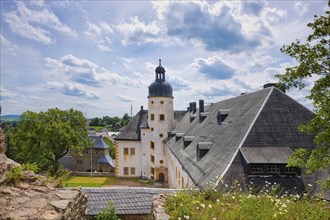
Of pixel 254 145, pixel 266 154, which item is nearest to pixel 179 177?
pixel 254 145

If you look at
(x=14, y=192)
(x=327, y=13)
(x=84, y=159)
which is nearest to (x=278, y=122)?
(x=327, y=13)

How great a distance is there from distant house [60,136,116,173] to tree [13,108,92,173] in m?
15.5

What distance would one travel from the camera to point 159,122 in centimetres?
3256

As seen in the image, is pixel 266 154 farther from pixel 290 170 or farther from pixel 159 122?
pixel 159 122

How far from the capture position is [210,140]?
17438 millimetres

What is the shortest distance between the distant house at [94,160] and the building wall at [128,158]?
12.2 m

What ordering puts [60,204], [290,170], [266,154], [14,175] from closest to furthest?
[60,204] → [14,175] → [290,170] → [266,154]

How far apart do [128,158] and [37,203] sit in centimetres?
2976

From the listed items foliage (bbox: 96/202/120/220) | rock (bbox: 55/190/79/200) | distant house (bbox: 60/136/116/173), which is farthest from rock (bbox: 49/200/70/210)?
distant house (bbox: 60/136/116/173)

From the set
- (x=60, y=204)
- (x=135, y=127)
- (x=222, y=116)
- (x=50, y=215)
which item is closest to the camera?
(x=50, y=215)

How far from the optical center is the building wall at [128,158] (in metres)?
34.5

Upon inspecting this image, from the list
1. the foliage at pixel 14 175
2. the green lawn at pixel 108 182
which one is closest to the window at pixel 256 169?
the foliage at pixel 14 175

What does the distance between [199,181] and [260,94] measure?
7752mm

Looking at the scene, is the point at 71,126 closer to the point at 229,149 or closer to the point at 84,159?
the point at 84,159
